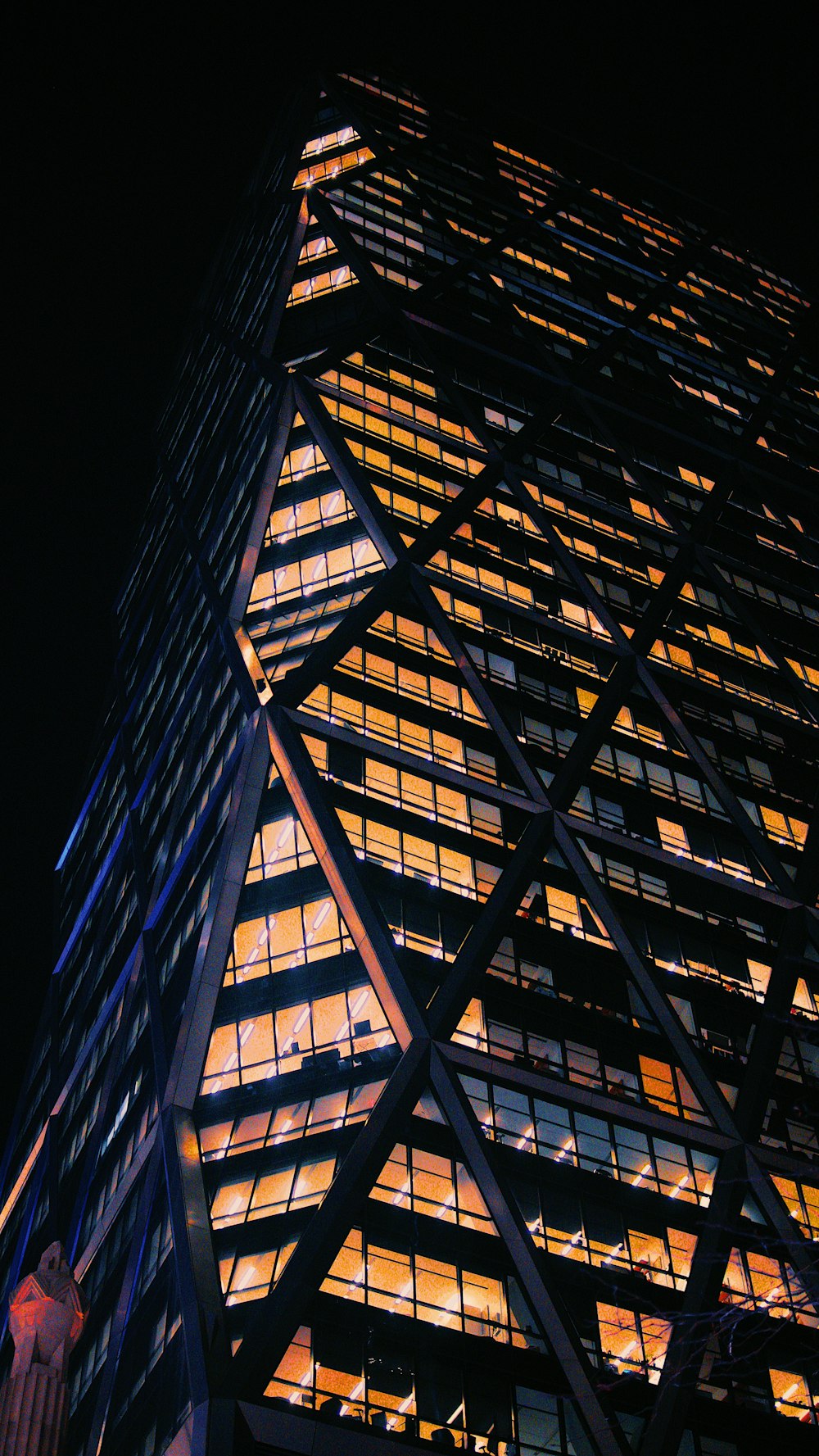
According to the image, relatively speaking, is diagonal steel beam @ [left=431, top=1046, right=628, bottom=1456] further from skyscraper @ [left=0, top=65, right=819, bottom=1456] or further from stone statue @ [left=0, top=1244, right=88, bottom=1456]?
stone statue @ [left=0, top=1244, right=88, bottom=1456]

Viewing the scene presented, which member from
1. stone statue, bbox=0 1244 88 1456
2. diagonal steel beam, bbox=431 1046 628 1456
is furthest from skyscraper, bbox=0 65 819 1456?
stone statue, bbox=0 1244 88 1456

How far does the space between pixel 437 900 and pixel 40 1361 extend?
14.1 meters

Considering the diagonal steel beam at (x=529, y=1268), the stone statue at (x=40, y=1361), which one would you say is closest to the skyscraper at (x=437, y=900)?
the diagonal steel beam at (x=529, y=1268)

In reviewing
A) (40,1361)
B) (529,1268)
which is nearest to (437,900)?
(529,1268)

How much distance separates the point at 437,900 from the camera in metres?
39.3

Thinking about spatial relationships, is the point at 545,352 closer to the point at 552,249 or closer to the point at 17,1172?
the point at 552,249

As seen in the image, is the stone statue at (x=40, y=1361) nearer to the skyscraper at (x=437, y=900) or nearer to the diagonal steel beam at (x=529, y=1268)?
the skyscraper at (x=437, y=900)

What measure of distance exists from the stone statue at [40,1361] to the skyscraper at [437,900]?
3.73 feet

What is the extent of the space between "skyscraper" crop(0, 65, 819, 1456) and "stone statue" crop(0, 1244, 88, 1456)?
1137 mm

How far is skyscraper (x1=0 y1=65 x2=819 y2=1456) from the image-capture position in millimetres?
30641

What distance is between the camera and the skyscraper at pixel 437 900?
1206 inches

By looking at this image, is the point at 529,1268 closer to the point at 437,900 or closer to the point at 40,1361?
the point at 437,900

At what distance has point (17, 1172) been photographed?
184ft

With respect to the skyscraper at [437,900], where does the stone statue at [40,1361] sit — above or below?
below
